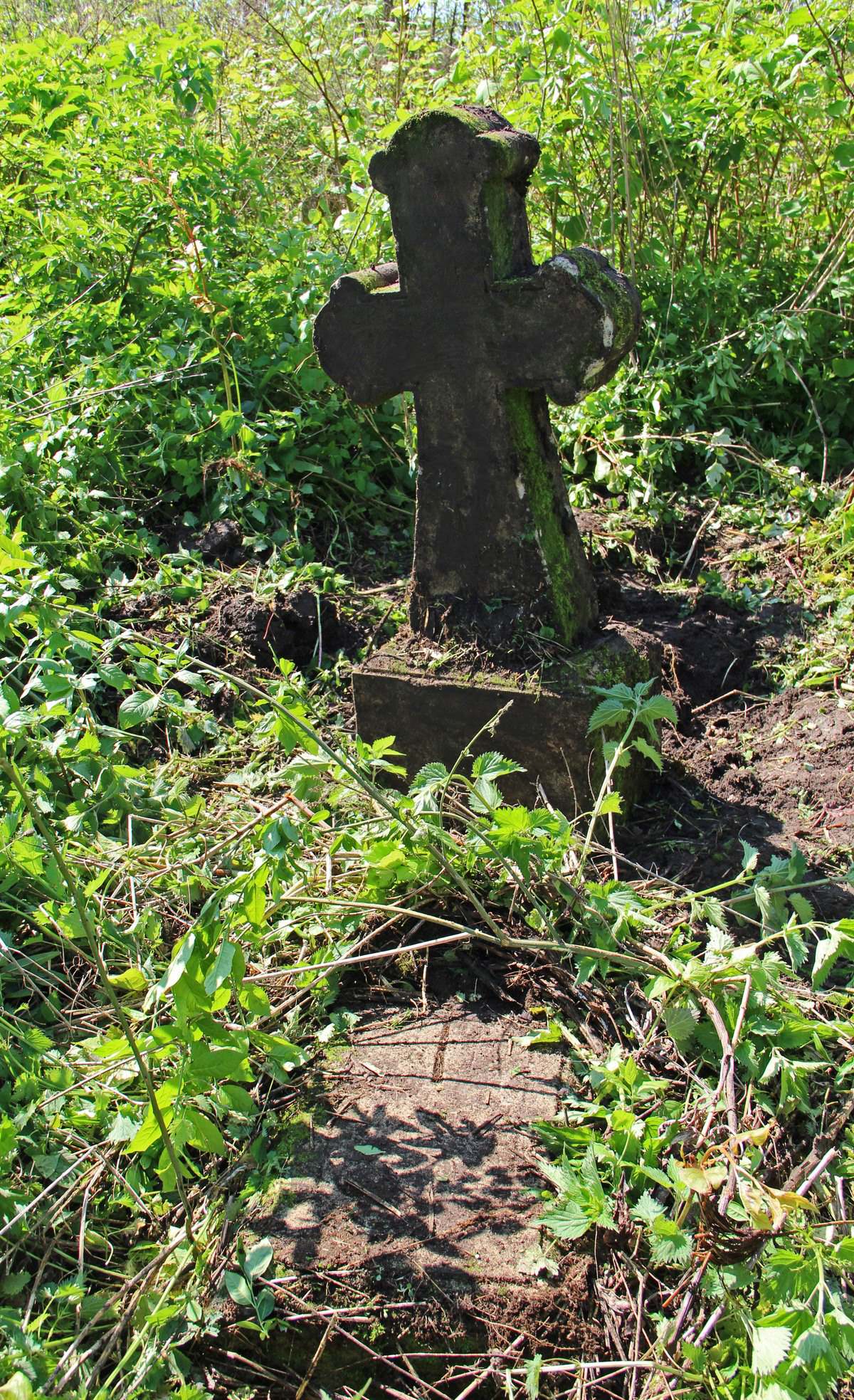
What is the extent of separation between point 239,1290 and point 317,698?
207cm

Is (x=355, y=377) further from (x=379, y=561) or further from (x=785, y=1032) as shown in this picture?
(x=785, y=1032)

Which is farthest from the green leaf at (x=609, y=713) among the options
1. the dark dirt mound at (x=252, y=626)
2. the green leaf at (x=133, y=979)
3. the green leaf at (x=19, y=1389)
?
the green leaf at (x=19, y=1389)

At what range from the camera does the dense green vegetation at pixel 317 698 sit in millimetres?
1812

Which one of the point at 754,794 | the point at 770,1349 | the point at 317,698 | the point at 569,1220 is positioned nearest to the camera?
the point at 770,1349

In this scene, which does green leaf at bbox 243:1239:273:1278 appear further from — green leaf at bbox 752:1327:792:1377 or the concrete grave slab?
green leaf at bbox 752:1327:792:1377

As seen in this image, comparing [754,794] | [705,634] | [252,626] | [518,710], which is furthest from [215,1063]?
[705,634]

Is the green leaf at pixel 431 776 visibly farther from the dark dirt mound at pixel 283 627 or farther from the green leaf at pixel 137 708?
the dark dirt mound at pixel 283 627

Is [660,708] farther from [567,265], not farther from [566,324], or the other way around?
[567,265]

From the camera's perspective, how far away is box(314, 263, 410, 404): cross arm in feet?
9.88

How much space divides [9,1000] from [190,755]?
97cm

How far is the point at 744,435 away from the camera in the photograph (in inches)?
175

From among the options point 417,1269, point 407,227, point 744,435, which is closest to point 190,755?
point 407,227

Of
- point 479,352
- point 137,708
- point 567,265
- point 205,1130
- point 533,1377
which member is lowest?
point 533,1377

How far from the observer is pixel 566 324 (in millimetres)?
2738
